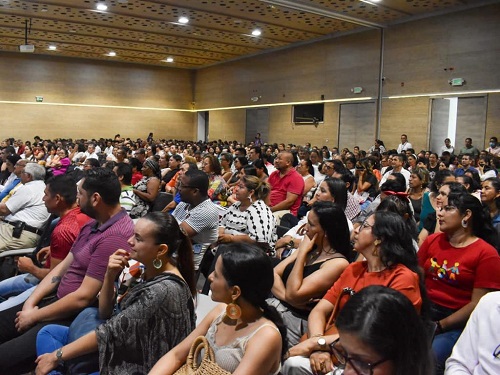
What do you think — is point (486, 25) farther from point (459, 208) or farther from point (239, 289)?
point (239, 289)

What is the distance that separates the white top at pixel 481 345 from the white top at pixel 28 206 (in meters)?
4.17

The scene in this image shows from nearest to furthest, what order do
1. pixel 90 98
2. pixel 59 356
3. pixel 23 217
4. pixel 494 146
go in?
pixel 59 356
pixel 23 217
pixel 494 146
pixel 90 98

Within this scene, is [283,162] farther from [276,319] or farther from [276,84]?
[276,84]

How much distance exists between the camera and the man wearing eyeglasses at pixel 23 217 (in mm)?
4531

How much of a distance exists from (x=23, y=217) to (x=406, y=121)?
12.9m

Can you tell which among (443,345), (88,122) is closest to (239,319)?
(443,345)

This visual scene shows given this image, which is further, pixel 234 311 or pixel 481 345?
pixel 234 311

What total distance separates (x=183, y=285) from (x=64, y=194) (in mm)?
1820

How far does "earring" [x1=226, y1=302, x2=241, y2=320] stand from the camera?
77.7 inches

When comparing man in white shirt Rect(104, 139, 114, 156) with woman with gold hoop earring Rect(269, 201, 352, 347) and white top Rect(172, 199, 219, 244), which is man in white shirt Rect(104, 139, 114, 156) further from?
woman with gold hoop earring Rect(269, 201, 352, 347)

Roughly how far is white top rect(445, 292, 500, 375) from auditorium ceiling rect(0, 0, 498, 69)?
1245 cm

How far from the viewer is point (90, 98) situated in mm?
24281

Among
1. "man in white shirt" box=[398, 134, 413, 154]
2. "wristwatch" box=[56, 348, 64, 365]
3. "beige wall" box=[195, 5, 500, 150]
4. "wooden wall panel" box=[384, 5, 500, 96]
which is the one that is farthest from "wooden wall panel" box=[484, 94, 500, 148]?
"wristwatch" box=[56, 348, 64, 365]

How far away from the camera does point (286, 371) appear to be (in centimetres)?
224
